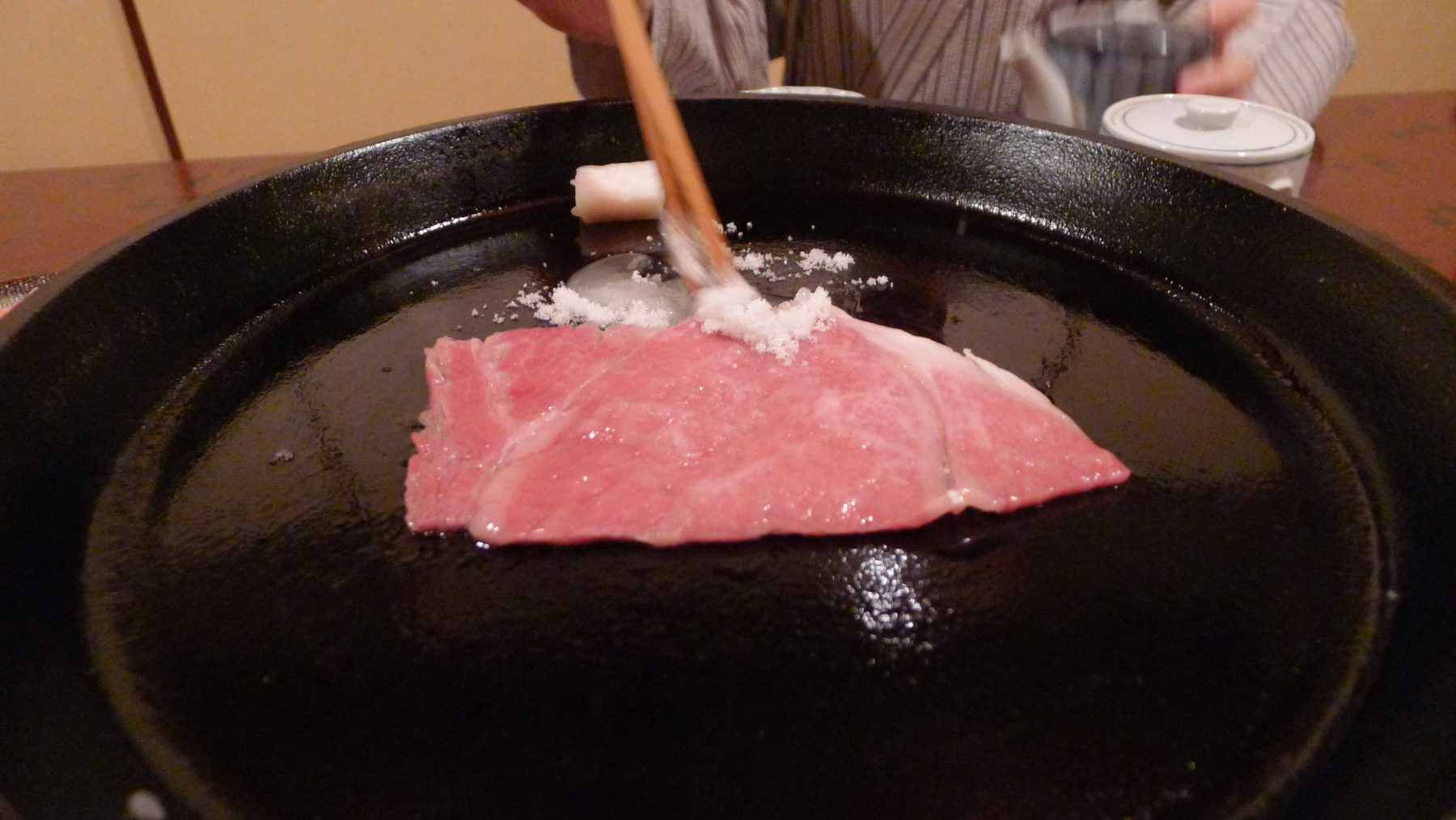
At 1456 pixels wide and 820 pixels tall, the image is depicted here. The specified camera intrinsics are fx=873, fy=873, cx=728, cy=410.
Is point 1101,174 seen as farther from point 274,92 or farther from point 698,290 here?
point 274,92

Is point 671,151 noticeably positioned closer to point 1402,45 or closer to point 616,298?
point 616,298

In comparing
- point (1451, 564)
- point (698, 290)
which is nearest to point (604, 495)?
point (698, 290)

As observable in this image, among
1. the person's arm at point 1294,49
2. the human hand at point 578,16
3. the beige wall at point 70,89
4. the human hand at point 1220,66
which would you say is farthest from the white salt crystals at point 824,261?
the beige wall at point 70,89

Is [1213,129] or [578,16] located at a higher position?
[578,16]

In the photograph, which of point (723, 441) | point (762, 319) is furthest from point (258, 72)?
point (723, 441)

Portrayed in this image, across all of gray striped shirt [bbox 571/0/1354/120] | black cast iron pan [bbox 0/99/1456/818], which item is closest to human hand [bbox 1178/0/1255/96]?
gray striped shirt [bbox 571/0/1354/120]
